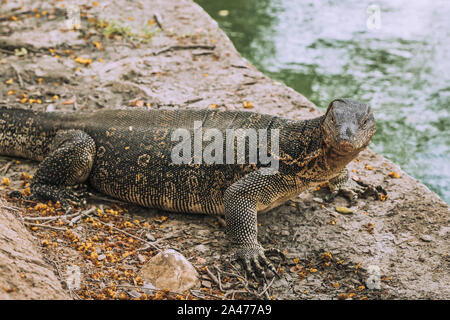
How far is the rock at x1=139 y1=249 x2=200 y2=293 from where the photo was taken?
179 inches

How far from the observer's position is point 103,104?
783 cm

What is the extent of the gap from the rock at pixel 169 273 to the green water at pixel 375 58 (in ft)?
13.4

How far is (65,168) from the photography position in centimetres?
590

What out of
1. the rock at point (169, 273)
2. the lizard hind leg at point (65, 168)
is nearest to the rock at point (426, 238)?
the rock at point (169, 273)

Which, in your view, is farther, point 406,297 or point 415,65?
point 415,65

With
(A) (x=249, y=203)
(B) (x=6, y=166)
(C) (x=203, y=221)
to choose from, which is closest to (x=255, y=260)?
(A) (x=249, y=203)

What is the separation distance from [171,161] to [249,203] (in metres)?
1.08

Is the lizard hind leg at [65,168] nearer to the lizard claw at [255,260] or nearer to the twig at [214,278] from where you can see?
the twig at [214,278]

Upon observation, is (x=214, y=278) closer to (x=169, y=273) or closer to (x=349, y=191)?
(x=169, y=273)

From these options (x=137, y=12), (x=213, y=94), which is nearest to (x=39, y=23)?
(x=137, y=12)

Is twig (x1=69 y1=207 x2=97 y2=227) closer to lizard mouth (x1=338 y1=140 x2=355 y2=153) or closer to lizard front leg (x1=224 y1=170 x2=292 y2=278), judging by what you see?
lizard front leg (x1=224 y1=170 x2=292 y2=278)
